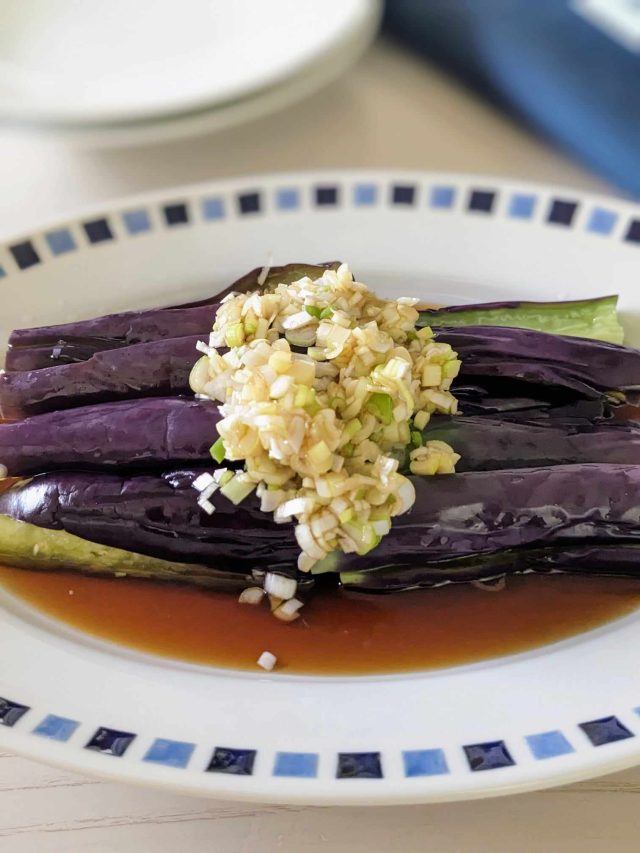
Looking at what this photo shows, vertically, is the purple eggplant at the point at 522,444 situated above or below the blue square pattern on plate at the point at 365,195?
below

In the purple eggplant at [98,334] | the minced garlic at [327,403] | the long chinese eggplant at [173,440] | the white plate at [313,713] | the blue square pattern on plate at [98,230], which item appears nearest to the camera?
the white plate at [313,713]

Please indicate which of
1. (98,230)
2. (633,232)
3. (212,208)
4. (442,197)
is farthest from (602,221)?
(98,230)

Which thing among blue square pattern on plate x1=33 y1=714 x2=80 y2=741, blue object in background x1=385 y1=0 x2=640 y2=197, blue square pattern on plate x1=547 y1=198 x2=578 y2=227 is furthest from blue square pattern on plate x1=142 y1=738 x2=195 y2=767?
blue object in background x1=385 y1=0 x2=640 y2=197

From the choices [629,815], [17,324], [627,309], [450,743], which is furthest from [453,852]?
[17,324]

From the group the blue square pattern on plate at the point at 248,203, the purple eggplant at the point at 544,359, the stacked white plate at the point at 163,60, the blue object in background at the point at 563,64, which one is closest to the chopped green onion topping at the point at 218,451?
the purple eggplant at the point at 544,359

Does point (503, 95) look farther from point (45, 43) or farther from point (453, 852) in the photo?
point (453, 852)

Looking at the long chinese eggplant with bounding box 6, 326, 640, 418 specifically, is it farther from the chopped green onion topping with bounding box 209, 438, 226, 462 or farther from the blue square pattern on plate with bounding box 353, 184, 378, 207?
the blue square pattern on plate with bounding box 353, 184, 378, 207

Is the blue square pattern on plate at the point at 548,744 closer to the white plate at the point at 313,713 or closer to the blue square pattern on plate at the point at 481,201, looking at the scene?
the white plate at the point at 313,713
